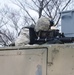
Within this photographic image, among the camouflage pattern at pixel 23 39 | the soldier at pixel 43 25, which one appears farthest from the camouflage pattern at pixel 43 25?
the camouflage pattern at pixel 23 39

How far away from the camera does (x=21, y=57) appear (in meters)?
3.85

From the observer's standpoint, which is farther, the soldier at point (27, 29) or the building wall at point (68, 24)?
the building wall at point (68, 24)

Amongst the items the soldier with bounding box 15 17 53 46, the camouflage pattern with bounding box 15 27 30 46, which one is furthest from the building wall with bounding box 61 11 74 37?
the camouflage pattern with bounding box 15 27 30 46

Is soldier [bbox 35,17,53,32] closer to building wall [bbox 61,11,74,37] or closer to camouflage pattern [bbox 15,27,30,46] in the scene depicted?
camouflage pattern [bbox 15,27,30,46]

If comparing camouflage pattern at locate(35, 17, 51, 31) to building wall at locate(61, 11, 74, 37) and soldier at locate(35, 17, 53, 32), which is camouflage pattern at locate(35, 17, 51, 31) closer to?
soldier at locate(35, 17, 53, 32)

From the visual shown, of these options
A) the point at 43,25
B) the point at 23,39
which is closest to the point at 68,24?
the point at 43,25

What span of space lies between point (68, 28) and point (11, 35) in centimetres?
1275

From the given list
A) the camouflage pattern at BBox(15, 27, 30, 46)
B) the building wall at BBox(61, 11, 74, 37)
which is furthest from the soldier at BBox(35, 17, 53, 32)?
the building wall at BBox(61, 11, 74, 37)

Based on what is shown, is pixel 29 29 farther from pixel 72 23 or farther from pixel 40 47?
pixel 72 23

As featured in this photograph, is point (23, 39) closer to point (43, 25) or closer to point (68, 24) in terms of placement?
point (43, 25)

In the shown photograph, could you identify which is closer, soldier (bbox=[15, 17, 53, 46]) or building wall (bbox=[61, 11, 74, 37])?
soldier (bbox=[15, 17, 53, 46])

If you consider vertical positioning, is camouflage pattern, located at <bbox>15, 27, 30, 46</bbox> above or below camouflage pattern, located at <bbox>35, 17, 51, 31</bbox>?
below

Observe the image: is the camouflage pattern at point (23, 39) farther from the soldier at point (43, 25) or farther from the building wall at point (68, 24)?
the building wall at point (68, 24)

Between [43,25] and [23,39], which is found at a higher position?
[43,25]
